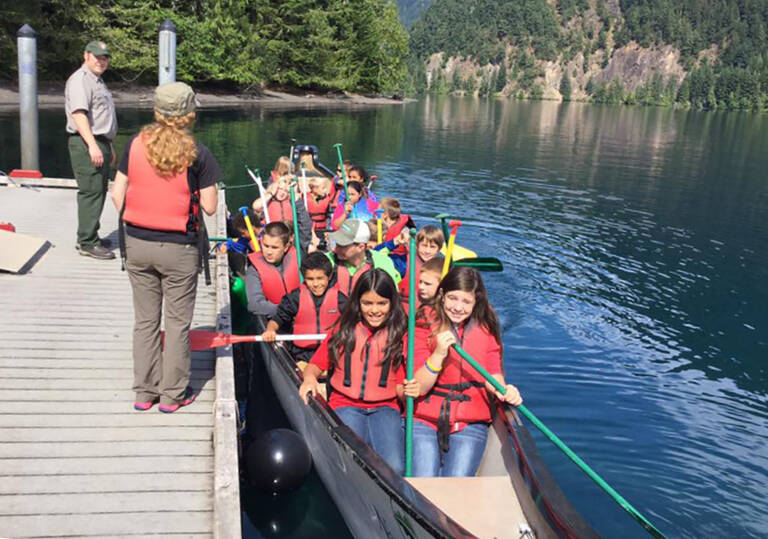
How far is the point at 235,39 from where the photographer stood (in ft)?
142

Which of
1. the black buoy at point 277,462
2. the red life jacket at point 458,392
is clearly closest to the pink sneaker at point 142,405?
the black buoy at point 277,462

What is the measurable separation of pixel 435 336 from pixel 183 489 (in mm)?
1818

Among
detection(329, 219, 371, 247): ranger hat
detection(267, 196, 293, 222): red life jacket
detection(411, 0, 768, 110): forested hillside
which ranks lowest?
detection(267, 196, 293, 222): red life jacket

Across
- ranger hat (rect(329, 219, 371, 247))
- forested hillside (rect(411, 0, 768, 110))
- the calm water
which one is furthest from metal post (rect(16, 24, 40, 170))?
forested hillside (rect(411, 0, 768, 110))

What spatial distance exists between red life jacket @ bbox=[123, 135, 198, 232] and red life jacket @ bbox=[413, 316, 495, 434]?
1856 mm

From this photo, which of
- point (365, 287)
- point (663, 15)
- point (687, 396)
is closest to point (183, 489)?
point (365, 287)

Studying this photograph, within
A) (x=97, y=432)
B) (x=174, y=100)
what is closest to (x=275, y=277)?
(x=97, y=432)

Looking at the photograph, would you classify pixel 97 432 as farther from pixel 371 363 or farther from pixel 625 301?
pixel 625 301

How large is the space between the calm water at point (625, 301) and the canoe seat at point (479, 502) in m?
1.56

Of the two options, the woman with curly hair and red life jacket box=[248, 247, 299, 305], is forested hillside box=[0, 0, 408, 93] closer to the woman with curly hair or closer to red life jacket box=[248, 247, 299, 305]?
red life jacket box=[248, 247, 299, 305]

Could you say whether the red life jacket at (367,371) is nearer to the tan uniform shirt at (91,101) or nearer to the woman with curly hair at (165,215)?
the woman with curly hair at (165,215)

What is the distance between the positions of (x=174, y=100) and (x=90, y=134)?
10.4 feet

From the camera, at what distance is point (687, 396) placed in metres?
7.39

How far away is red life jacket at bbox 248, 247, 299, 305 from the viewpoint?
6.57 meters
